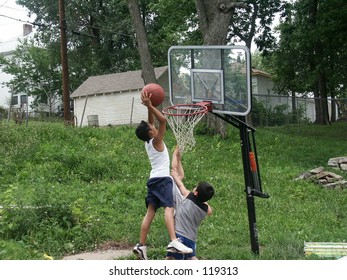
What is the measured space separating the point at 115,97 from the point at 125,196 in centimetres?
2436

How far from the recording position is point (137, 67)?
4100 centimetres

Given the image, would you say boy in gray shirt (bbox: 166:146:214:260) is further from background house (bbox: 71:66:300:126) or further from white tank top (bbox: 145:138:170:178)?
background house (bbox: 71:66:300:126)

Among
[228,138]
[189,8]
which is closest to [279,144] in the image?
[228,138]

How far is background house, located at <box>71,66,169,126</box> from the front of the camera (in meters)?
31.9

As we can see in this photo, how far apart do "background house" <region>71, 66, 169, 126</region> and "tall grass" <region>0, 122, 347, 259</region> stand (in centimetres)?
1443

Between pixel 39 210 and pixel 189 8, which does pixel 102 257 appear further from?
pixel 189 8

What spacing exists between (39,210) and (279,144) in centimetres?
1228

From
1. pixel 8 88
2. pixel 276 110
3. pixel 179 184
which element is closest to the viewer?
pixel 179 184

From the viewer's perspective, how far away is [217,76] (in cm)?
679

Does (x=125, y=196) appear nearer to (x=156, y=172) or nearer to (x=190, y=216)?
(x=156, y=172)

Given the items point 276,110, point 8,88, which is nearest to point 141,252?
point 276,110

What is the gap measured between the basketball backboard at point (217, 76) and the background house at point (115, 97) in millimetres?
23098

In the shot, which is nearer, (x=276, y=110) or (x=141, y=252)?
(x=141, y=252)

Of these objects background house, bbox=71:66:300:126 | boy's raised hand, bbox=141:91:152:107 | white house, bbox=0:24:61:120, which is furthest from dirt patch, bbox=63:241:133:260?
white house, bbox=0:24:61:120
